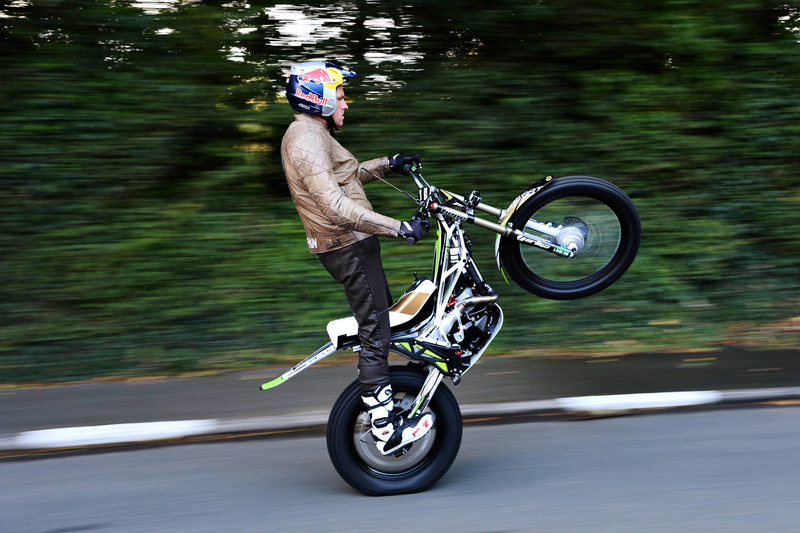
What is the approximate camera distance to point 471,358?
3.62 m

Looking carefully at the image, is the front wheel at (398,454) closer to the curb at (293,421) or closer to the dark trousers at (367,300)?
the dark trousers at (367,300)

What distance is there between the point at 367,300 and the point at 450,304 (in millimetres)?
434

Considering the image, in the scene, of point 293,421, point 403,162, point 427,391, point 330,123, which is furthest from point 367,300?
point 293,421

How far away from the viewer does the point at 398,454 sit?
12.0 ft

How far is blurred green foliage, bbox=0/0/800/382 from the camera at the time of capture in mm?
5727

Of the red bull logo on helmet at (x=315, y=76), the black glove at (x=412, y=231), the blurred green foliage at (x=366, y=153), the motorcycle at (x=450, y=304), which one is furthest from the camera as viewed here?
the blurred green foliage at (x=366, y=153)

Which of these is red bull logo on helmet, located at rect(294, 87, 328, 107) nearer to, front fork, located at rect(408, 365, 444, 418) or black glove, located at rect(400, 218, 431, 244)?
black glove, located at rect(400, 218, 431, 244)

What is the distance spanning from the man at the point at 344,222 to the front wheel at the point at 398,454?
95 mm

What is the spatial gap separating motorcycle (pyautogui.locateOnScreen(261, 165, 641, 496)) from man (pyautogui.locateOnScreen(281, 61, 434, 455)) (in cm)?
10

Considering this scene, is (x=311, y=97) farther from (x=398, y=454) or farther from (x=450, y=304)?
(x=398, y=454)

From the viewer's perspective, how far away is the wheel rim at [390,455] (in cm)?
363

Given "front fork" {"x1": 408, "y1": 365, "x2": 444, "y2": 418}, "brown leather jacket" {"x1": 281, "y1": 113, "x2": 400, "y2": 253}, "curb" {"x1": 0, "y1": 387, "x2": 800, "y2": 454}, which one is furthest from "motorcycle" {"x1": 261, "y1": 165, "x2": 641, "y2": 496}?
"curb" {"x1": 0, "y1": 387, "x2": 800, "y2": 454}

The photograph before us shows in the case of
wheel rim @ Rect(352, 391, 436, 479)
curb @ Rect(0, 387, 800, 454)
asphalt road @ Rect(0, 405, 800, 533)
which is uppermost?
wheel rim @ Rect(352, 391, 436, 479)

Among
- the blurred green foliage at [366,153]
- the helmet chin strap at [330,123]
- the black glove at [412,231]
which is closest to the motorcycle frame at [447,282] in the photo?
the black glove at [412,231]
